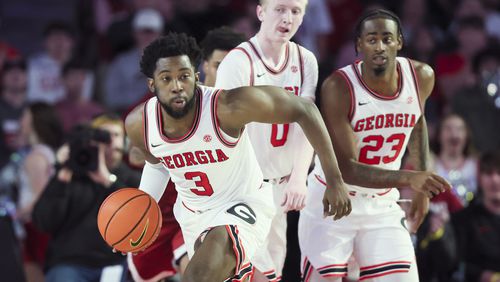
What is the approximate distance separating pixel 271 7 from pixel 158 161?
124cm

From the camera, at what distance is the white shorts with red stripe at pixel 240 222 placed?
→ 6.11m

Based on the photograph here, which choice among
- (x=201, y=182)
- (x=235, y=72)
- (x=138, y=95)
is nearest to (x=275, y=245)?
(x=201, y=182)

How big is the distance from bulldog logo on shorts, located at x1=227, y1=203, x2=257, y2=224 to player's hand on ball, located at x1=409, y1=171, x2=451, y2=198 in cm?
100

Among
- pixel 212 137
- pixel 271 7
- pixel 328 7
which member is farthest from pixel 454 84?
pixel 212 137

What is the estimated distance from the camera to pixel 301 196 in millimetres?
6680

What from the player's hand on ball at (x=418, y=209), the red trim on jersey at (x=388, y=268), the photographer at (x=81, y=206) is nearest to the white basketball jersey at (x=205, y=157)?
the red trim on jersey at (x=388, y=268)

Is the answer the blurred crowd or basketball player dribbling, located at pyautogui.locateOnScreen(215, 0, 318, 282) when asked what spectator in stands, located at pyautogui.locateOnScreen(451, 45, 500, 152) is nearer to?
the blurred crowd

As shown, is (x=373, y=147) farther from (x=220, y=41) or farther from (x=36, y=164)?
(x=36, y=164)

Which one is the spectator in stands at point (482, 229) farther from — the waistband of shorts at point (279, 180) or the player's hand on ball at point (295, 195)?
the player's hand on ball at point (295, 195)

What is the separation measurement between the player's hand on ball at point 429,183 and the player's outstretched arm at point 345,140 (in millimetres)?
141

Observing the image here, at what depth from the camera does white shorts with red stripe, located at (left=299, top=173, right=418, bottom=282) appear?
21.5 ft

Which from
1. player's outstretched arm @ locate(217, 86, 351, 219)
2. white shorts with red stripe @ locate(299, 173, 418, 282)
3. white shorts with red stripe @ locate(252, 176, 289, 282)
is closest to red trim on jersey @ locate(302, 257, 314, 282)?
white shorts with red stripe @ locate(299, 173, 418, 282)

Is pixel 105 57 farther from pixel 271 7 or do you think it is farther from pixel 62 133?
pixel 271 7

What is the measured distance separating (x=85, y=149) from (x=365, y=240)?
2.55 m
